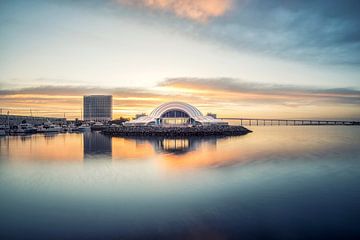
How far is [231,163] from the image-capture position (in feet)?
56.5

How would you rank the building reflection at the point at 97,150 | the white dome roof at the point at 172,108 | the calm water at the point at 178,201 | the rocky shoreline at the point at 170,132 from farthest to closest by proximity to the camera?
the white dome roof at the point at 172,108, the rocky shoreline at the point at 170,132, the building reflection at the point at 97,150, the calm water at the point at 178,201

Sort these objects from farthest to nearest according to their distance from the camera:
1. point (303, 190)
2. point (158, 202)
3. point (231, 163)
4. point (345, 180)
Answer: point (231, 163) → point (345, 180) → point (303, 190) → point (158, 202)

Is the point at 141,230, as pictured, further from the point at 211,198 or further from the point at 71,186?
the point at 71,186

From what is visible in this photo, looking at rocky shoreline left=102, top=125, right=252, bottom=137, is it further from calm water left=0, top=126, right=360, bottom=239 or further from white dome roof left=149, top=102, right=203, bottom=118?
calm water left=0, top=126, right=360, bottom=239

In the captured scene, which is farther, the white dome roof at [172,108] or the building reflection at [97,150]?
the white dome roof at [172,108]

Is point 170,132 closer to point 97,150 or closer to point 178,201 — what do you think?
point 97,150

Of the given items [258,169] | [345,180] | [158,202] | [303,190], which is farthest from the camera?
[258,169]

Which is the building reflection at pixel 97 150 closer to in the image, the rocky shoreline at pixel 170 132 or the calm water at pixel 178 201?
the calm water at pixel 178 201

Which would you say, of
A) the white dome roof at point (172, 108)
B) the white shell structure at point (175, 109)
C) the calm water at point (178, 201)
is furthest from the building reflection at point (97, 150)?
the white dome roof at point (172, 108)

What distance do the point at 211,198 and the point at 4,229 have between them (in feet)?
20.6

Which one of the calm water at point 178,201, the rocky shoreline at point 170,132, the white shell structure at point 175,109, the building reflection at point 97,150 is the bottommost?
the calm water at point 178,201

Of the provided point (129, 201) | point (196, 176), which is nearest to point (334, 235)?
point (129, 201)

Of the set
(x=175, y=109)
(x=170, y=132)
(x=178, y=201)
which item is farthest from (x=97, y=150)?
(x=175, y=109)

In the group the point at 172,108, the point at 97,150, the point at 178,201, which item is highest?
the point at 172,108
